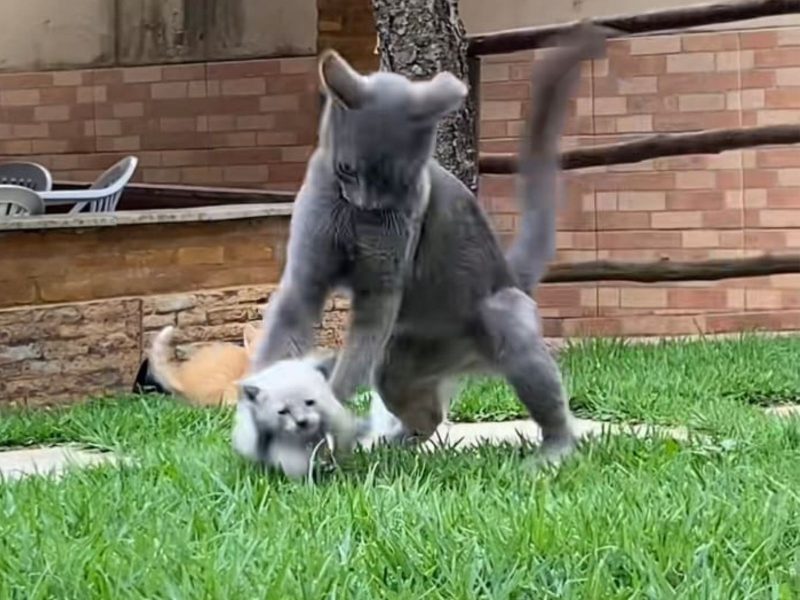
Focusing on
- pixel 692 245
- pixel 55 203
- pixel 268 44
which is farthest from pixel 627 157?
pixel 268 44

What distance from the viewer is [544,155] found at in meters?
3.87

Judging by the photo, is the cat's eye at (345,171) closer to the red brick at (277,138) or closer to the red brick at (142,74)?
the red brick at (277,138)

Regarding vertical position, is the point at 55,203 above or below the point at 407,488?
above

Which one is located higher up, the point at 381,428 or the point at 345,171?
the point at 345,171

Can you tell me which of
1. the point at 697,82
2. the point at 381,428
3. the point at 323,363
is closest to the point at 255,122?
the point at 697,82

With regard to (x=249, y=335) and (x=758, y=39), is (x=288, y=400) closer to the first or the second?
(x=249, y=335)

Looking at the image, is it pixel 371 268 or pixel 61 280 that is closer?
pixel 371 268

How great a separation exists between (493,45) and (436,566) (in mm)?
4296

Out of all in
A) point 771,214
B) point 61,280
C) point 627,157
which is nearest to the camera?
point 61,280

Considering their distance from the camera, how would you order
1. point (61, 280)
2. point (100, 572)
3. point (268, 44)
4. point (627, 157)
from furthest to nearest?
point (268, 44) < point (627, 157) < point (61, 280) < point (100, 572)

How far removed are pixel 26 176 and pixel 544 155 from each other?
197 inches

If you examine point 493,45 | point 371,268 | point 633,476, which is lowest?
point 633,476

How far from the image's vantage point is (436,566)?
2.63 meters

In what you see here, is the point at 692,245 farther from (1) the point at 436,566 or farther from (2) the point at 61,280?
(1) the point at 436,566
